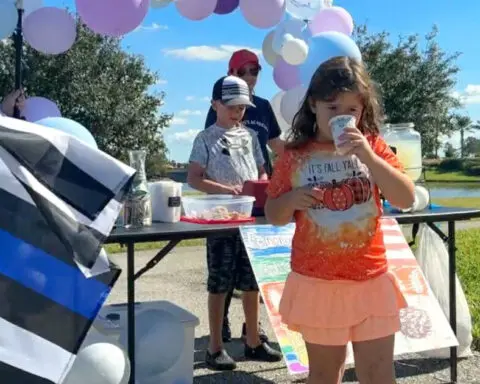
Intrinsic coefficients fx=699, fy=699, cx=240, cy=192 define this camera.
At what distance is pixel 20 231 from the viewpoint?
1789 millimetres

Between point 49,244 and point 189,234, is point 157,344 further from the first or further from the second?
point 49,244

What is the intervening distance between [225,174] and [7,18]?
1.72m

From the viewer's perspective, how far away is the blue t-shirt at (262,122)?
4.35m

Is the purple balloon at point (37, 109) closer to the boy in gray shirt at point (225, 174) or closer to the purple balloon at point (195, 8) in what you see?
the purple balloon at point (195, 8)

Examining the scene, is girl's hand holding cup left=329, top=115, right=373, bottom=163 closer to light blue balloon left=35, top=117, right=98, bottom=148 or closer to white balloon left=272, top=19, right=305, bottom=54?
light blue balloon left=35, top=117, right=98, bottom=148

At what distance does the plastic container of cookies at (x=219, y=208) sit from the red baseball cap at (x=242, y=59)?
43.2 inches

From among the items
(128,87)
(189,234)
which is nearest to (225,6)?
(189,234)

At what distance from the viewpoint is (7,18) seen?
14.2 feet

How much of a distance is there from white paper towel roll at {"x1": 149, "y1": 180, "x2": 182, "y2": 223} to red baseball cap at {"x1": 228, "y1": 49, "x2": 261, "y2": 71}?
1246 millimetres

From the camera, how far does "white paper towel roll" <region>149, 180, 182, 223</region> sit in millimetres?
3396

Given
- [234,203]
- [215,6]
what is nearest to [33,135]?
[234,203]

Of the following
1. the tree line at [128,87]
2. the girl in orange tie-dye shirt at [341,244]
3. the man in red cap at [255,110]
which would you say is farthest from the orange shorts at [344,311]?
the tree line at [128,87]

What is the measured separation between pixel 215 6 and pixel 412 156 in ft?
5.84

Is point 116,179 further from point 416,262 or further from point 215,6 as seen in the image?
point 215,6
